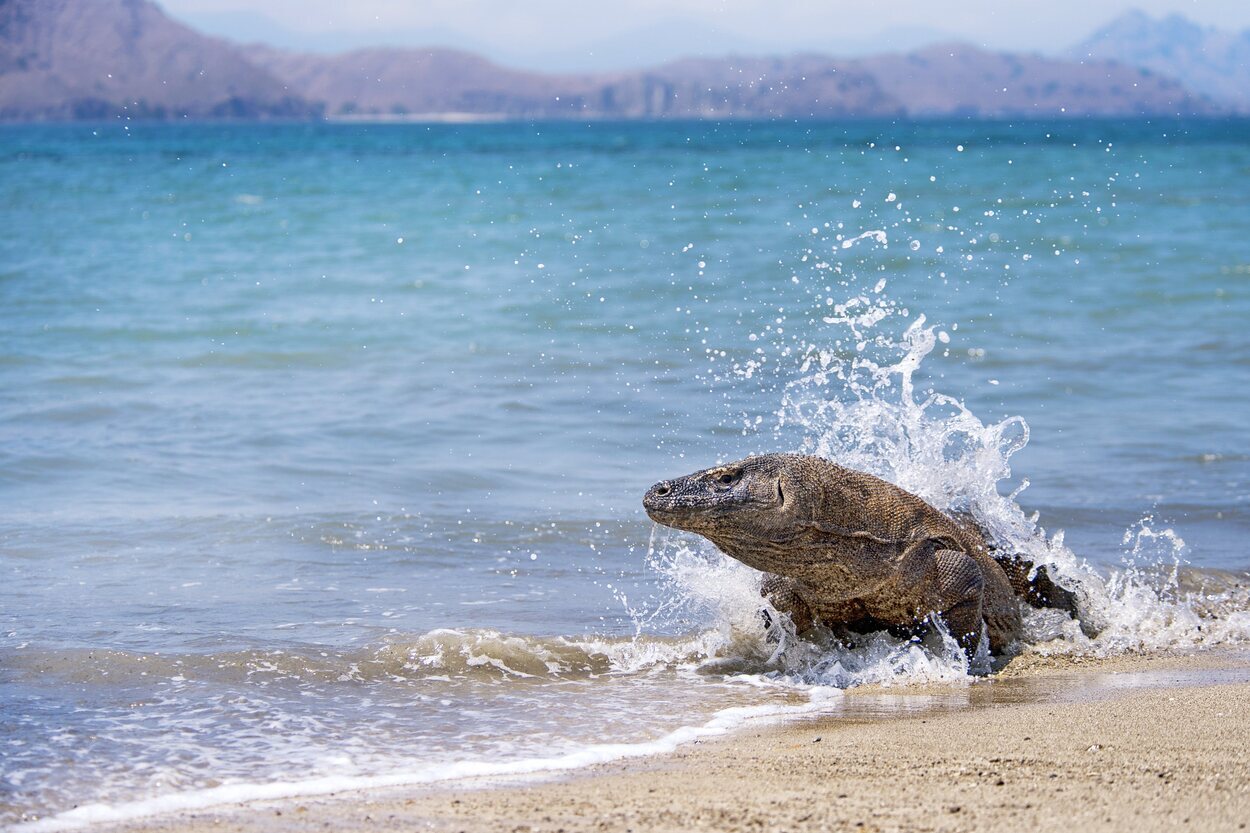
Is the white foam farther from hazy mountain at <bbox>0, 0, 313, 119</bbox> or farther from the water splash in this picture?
hazy mountain at <bbox>0, 0, 313, 119</bbox>

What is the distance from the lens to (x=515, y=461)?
10.0m

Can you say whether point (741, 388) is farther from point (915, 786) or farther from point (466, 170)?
point (466, 170)

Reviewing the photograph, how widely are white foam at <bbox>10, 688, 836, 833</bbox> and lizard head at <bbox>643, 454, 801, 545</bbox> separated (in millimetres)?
722

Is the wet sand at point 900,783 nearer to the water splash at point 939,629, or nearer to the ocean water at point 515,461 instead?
the ocean water at point 515,461

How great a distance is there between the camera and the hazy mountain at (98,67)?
45.5m

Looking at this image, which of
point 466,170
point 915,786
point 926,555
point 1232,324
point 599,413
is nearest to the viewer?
point 915,786

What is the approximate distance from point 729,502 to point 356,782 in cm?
174

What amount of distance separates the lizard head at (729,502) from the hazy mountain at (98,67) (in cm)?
4103

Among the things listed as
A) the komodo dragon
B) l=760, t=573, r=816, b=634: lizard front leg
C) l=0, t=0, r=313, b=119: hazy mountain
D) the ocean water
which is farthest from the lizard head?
l=0, t=0, r=313, b=119: hazy mountain

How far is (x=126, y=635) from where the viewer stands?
20.4ft

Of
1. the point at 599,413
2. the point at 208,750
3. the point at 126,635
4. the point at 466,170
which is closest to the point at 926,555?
the point at 208,750

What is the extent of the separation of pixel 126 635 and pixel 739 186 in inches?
1106

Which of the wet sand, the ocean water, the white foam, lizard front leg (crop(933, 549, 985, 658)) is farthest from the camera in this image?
lizard front leg (crop(933, 549, 985, 658))

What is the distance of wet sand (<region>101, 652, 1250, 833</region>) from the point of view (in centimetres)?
378
